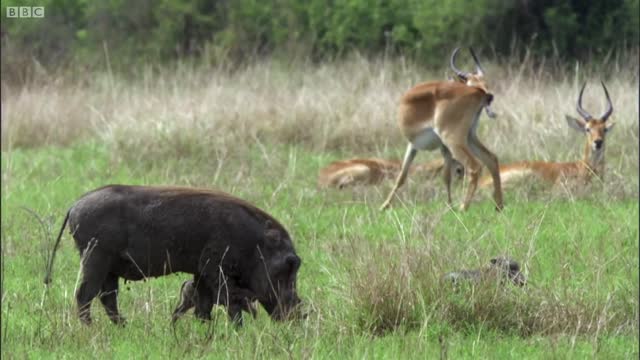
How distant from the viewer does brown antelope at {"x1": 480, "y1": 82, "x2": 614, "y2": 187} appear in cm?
1273

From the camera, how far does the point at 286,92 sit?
712 inches

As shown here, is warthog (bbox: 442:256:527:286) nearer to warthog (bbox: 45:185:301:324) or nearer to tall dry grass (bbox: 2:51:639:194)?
warthog (bbox: 45:185:301:324)

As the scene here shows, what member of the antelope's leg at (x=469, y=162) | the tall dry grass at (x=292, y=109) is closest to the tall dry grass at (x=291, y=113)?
the tall dry grass at (x=292, y=109)

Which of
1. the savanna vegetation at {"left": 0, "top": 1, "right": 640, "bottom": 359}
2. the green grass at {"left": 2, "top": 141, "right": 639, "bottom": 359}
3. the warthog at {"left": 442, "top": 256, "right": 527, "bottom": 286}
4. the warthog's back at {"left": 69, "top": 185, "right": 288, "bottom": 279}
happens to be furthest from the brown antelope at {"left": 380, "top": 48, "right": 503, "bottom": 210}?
the warthog's back at {"left": 69, "top": 185, "right": 288, "bottom": 279}

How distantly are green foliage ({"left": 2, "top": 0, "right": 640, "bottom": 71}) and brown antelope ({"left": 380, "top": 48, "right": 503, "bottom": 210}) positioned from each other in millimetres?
9943

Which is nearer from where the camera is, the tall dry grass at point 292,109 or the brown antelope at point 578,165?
the brown antelope at point 578,165

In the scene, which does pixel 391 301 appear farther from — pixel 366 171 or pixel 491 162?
pixel 366 171

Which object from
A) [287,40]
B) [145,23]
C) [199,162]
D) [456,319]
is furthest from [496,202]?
[145,23]

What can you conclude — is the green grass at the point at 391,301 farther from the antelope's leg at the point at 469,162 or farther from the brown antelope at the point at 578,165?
the brown antelope at the point at 578,165

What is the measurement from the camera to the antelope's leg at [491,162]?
39.1 feet

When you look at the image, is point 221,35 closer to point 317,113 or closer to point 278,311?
point 317,113

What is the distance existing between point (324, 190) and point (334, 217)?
163 cm

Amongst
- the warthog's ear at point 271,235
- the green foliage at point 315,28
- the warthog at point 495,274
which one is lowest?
the green foliage at point 315,28

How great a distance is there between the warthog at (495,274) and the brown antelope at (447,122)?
4947mm
